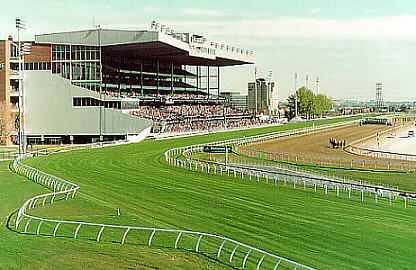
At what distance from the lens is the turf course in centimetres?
1150

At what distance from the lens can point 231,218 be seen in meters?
15.2

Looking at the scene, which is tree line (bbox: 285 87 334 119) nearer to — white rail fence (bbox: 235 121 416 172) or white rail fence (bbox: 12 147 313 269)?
white rail fence (bbox: 235 121 416 172)

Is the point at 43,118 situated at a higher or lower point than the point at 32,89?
lower

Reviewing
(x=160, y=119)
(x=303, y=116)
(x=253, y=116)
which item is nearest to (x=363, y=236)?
(x=160, y=119)

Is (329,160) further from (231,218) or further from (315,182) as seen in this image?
(231,218)

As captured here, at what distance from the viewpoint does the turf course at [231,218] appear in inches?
453

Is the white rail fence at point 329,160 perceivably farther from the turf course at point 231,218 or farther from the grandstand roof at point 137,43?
the grandstand roof at point 137,43

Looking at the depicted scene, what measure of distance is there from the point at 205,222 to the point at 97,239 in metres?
3.58

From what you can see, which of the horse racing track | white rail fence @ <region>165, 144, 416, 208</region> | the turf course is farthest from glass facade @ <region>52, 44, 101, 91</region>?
the turf course

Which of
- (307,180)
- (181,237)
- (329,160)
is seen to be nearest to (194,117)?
(329,160)

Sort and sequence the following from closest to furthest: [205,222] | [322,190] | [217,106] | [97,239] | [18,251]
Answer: [18,251]
[97,239]
[205,222]
[322,190]
[217,106]

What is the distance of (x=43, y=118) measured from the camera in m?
51.9

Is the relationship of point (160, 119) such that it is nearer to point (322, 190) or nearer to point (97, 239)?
point (322, 190)

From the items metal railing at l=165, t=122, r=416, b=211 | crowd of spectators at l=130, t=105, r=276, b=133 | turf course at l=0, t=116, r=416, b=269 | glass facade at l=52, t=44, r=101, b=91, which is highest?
glass facade at l=52, t=44, r=101, b=91
